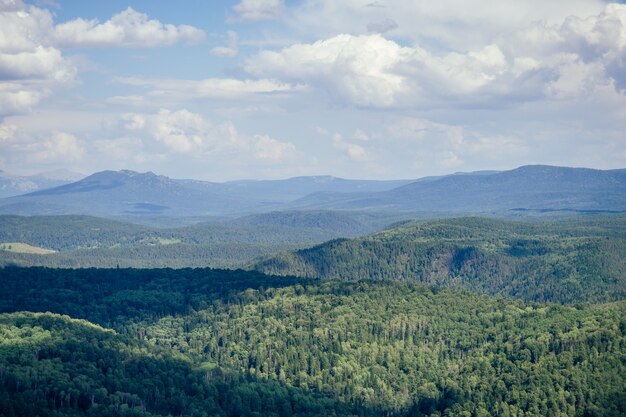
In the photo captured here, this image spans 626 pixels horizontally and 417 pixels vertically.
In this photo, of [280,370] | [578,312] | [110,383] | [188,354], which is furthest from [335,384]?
[578,312]

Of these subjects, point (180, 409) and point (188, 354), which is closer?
point (180, 409)

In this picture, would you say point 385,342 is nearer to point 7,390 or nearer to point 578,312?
point 578,312

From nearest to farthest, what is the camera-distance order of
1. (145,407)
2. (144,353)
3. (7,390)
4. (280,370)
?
1. (7,390)
2. (145,407)
3. (144,353)
4. (280,370)

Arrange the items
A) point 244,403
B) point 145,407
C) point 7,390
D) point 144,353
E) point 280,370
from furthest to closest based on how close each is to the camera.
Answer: point 280,370
point 144,353
point 244,403
point 145,407
point 7,390

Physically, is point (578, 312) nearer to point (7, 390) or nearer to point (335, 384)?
point (335, 384)

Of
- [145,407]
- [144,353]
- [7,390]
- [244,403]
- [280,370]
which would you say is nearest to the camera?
[7,390]

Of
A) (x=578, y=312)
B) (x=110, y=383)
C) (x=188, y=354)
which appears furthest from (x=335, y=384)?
(x=578, y=312)
